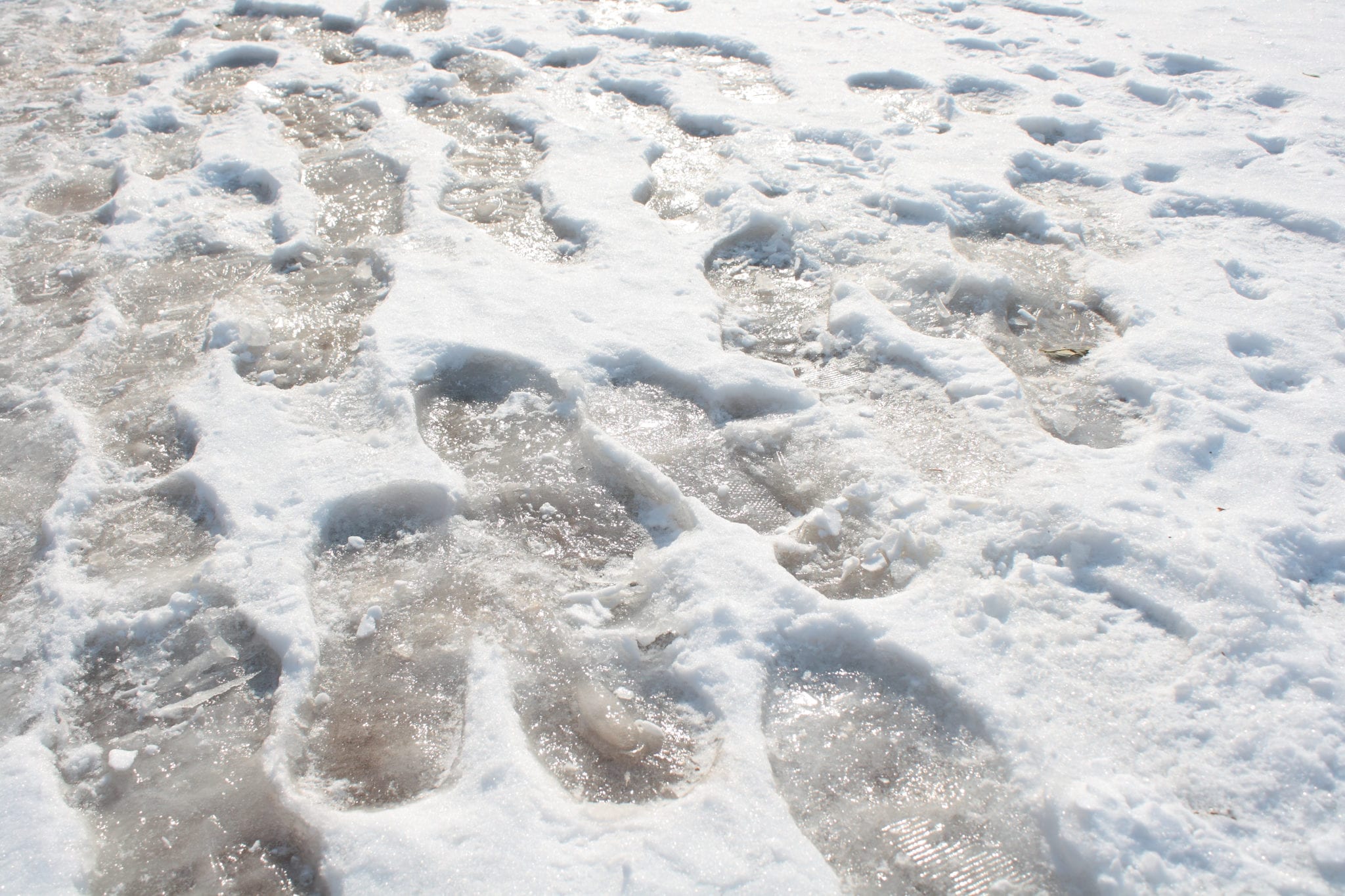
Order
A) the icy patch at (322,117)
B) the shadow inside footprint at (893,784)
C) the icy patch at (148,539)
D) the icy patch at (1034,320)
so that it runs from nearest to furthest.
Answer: the shadow inside footprint at (893,784) → the icy patch at (148,539) → the icy patch at (1034,320) → the icy patch at (322,117)

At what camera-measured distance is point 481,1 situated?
191 inches

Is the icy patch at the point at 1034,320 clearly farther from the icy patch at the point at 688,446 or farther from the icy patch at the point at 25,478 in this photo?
the icy patch at the point at 25,478

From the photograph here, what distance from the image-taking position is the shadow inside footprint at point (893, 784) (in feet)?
4.42

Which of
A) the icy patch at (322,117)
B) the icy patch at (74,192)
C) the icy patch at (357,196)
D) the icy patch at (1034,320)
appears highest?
the icy patch at (1034,320)

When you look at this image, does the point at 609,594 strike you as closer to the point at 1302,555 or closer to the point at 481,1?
the point at 1302,555

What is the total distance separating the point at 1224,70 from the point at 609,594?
4289mm

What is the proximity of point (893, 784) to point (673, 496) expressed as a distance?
32.3 inches

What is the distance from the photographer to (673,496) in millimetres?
1984

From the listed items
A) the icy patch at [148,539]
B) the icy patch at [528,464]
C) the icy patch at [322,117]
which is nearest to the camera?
the icy patch at [148,539]

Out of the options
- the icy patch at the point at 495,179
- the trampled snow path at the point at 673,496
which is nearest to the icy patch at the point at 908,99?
the trampled snow path at the point at 673,496

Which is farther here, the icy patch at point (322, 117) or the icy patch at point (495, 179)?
the icy patch at point (322, 117)

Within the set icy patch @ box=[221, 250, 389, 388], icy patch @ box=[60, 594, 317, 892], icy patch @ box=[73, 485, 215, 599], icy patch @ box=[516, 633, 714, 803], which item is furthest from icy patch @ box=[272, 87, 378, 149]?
icy patch @ box=[516, 633, 714, 803]

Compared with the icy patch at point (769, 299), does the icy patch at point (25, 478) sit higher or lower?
lower

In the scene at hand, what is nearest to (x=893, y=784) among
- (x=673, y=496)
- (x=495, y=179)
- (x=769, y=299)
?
(x=673, y=496)
